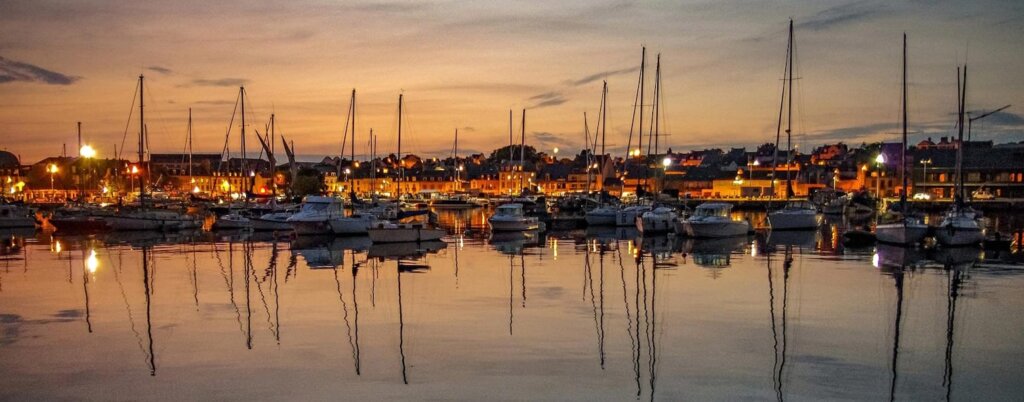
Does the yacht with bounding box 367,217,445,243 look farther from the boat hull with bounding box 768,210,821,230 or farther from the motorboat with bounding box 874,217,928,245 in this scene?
the boat hull with bounding box 768,210,821,230

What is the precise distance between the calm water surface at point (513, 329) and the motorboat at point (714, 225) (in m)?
13.0

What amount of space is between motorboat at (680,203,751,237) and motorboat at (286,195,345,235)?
65.7 ft

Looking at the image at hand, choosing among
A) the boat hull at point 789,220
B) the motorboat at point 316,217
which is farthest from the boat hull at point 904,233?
the motorboat at point 316,217

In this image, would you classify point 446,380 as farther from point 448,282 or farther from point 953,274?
point 953,274

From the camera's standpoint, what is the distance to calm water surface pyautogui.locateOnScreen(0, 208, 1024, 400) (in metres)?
13.7

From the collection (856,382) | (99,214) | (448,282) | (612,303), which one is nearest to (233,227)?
(99,214)

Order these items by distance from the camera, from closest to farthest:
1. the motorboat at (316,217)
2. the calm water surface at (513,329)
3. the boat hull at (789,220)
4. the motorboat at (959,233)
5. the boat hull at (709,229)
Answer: the calm water surface at (513,329)
the motorboat at (959,233)
the boat hull at (709,229)
the motorboat at (316,217)
the boat hull at (789,220)

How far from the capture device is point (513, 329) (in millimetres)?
18375

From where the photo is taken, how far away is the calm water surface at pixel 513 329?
44.9ft

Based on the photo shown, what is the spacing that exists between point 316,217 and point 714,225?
22.2 meters

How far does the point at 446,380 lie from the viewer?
A: 45.8 feet

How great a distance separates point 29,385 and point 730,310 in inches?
573

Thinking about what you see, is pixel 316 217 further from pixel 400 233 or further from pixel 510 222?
pixel 510 222

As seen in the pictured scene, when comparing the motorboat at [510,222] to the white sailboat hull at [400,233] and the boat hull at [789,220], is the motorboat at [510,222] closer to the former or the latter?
the white sailboat hull at [400,233]
